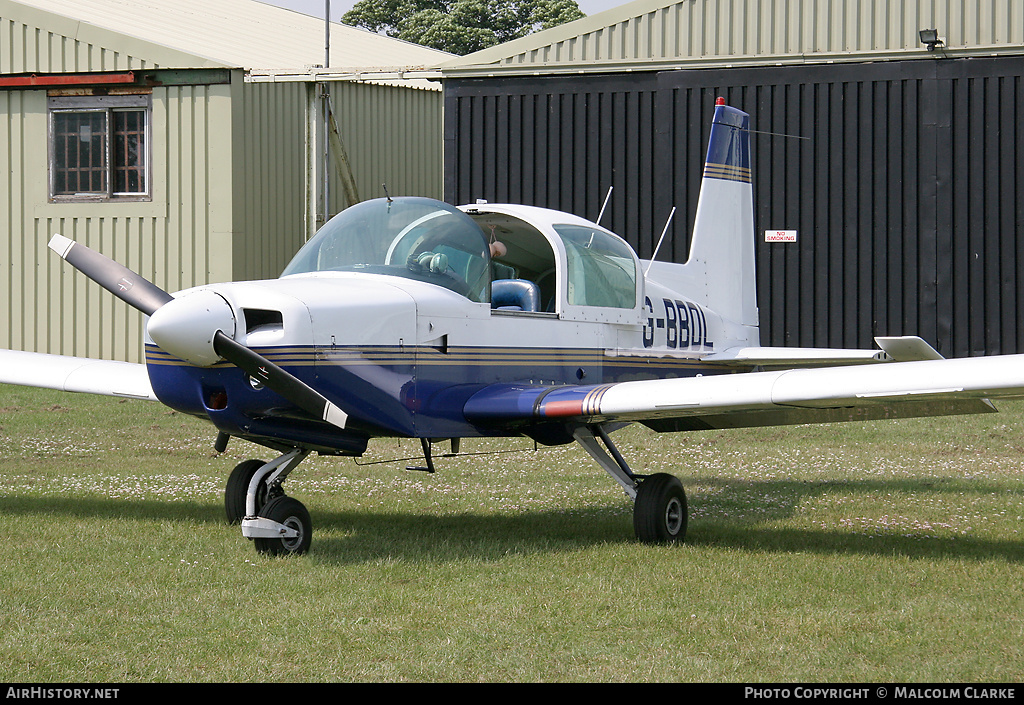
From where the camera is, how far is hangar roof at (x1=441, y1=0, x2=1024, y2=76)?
1541 cm

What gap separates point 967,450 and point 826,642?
7.64 m

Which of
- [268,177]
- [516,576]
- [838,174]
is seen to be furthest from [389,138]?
[516,576]

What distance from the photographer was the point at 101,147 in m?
18.4

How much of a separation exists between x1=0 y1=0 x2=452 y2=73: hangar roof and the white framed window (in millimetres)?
618

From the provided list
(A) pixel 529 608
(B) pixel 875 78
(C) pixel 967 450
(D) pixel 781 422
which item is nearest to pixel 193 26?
(B) pixel 875 78

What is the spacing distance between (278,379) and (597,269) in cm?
275

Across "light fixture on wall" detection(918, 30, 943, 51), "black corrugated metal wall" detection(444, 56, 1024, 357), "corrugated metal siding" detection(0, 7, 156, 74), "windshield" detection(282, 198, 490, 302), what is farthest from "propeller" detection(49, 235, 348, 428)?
"corrugated metal siding" detection(0, 7, 156, 74)

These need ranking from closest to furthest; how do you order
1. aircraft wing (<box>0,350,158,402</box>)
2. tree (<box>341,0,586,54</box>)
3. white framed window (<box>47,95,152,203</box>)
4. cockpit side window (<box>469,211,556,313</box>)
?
1. aircraft wing (<box>0,350,158,402</box>)
2. cockpit side window (<box>469,211,556,313</box>)
3. white framed window (<box>47,95,152,203</box>)
4. tree (<box>341,0,586,54</box>)

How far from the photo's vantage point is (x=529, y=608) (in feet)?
17.5

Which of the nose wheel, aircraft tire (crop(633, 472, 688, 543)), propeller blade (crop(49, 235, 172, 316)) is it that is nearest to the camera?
propeller blade (crop(49, 235, 172, 316))

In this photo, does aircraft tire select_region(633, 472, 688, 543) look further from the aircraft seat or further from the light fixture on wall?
the light fixture on wall

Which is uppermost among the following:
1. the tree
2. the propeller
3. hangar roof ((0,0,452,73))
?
the tree

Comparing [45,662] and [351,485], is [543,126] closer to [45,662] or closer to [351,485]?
[351,485]

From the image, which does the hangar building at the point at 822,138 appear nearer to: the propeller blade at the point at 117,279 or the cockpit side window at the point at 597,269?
the cockpit side window at the point at 597,269
